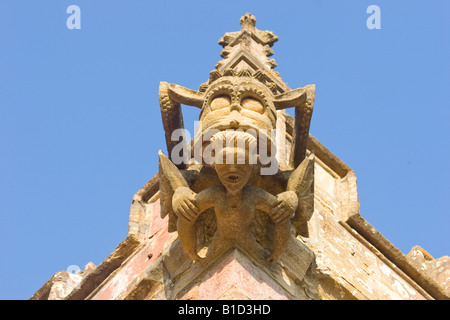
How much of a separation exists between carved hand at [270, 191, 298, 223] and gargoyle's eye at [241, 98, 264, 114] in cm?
59

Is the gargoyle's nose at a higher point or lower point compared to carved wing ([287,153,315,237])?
higher

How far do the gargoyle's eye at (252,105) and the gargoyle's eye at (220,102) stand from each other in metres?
0.09

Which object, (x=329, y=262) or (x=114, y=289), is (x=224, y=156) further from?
(x=114, y=289)

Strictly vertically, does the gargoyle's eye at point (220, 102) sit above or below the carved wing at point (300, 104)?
below

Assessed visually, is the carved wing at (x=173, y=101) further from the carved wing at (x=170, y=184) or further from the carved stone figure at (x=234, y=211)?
the carved stone figure at (x=234, y=211)

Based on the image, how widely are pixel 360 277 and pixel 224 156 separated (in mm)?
1940

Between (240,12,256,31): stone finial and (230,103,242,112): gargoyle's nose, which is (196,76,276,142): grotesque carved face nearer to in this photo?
(230,103,242,112): gargoyle's nose

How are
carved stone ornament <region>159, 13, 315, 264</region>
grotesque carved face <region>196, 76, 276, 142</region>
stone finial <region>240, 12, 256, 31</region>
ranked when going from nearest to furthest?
carved stone ornament <region>159, 13, 315, 264</region> < grotesque carved face <region>196, 76, 276, 142</region> < stone finial <region>240, 12, 256, 31</region>

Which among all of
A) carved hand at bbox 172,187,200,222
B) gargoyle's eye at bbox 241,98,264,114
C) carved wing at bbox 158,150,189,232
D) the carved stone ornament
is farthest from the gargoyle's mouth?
gargoyle's eye at bbox 241,98,264,114

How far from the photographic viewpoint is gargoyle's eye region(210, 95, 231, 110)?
6.00m

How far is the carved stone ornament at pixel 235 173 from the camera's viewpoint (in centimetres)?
568

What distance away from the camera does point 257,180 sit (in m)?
6.00

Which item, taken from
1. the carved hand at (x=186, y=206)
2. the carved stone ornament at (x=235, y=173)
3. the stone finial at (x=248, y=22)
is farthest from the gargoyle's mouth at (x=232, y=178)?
the stone finial at (x=248, y=22)
